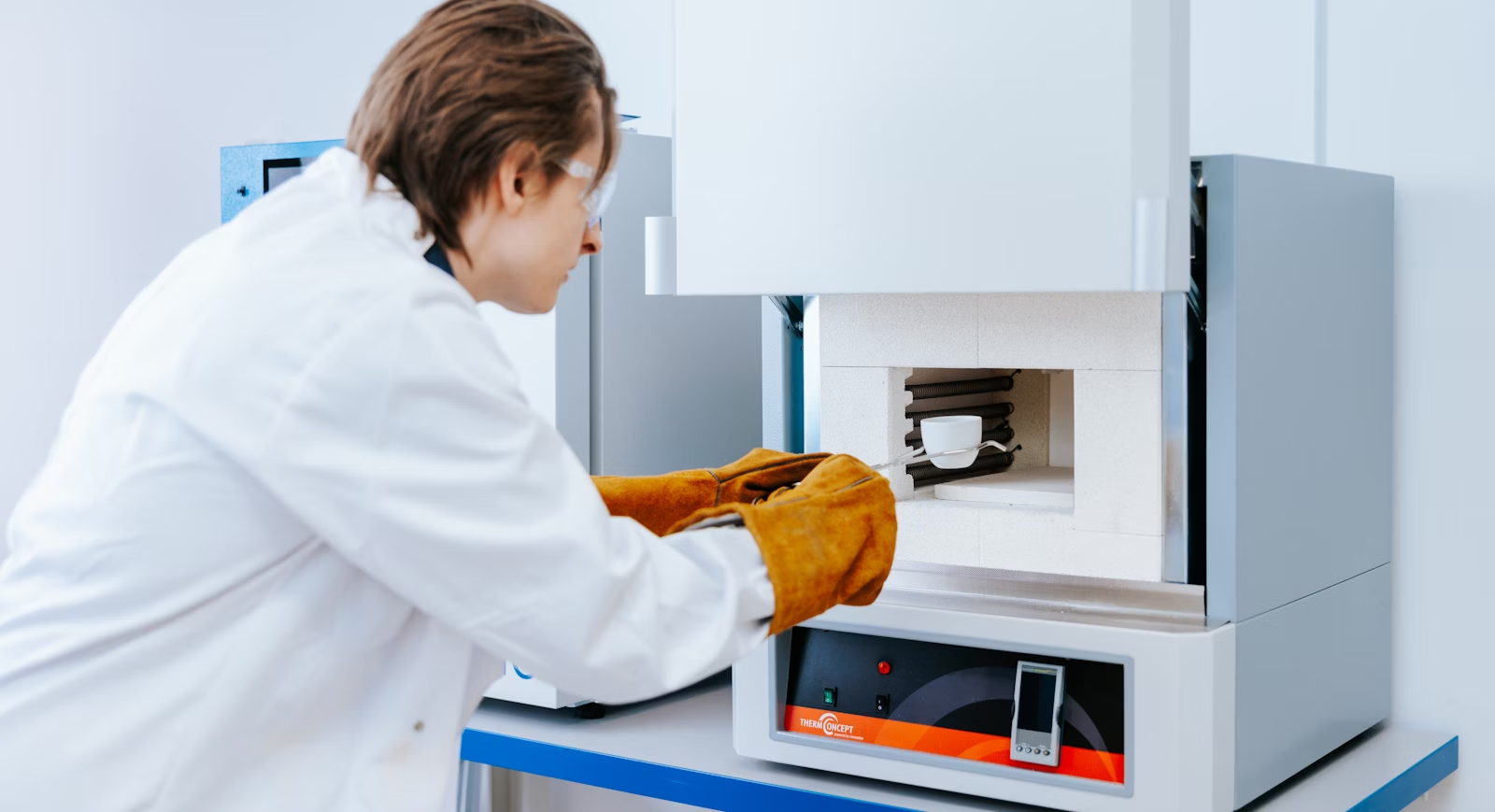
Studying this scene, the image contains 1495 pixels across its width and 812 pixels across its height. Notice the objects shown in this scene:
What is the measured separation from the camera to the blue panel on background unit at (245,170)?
1.66 metres

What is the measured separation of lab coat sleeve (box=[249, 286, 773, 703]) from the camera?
29.2 inches

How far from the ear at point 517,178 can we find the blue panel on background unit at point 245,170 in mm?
850

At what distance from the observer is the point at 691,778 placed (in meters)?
1.29

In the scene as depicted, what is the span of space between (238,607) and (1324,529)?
953mm

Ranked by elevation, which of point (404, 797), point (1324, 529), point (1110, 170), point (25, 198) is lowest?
point (404, 797)

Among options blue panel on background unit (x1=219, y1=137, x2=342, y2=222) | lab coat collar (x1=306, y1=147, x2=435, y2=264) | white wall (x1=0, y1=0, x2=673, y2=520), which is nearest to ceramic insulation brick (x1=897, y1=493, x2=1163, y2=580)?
lab coat collar (x1=306, y1=147, x2=435, y2=264)

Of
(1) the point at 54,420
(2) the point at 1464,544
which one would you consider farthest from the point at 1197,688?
(1) the point at 54,420

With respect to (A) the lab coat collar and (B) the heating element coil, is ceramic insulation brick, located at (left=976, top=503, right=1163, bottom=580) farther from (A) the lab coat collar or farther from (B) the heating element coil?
(A) the lab coat collar

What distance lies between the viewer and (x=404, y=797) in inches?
34.1

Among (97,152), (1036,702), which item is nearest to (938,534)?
(1036,702)

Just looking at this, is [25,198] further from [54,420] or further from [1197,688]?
[1197,688]

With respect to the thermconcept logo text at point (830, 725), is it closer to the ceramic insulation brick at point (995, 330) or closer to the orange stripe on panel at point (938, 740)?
the orange stripe on panel at point (938, 740)

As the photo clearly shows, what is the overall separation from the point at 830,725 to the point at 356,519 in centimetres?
61

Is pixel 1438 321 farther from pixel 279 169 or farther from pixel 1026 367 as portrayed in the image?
pixel 279 169
